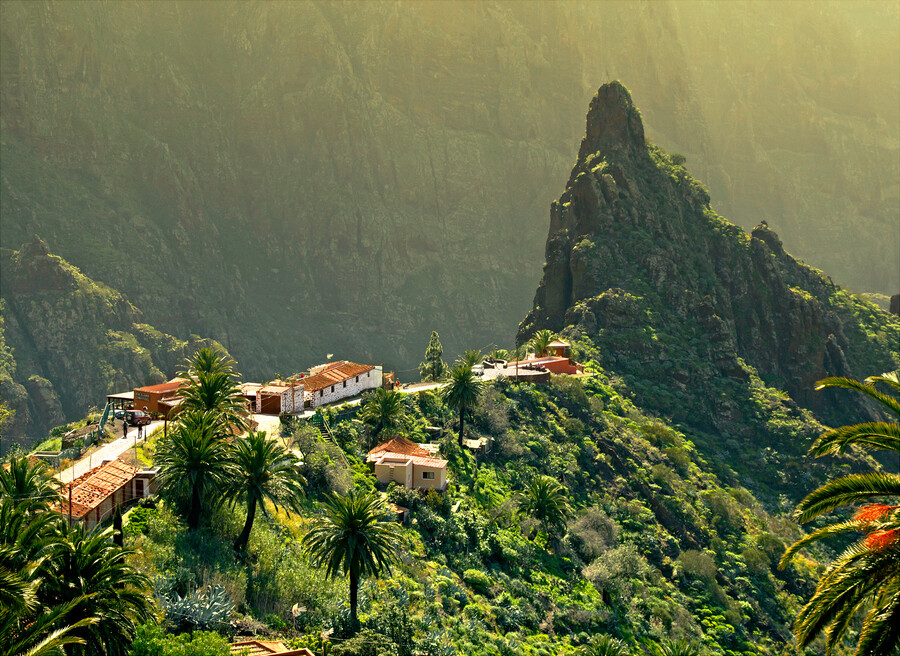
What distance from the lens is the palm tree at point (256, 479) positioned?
1553 inches

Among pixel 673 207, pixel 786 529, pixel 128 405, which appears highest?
pixel 673 207

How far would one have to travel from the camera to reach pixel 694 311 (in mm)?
117812

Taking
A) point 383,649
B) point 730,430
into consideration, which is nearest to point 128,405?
point 383,649

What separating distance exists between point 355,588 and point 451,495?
2586 cm

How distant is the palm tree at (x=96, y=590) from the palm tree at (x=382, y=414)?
40065 mm

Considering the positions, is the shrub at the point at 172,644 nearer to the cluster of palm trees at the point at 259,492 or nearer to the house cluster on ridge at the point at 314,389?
the cluster of palm trees at the point at 259,492

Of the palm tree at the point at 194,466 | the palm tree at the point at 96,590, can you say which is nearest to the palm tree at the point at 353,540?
the palm tree at the point at 194,466

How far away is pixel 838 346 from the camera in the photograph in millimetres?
125500

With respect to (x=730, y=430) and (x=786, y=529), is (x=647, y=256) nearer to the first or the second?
(x=730, y=430)

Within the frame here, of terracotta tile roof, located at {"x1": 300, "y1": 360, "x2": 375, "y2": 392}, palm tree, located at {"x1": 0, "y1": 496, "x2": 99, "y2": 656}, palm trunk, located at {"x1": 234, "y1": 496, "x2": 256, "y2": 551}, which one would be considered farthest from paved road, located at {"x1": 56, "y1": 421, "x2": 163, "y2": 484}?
palm tree, located at {"x1": 0, "y1": 496, "x2": 99, "y2": 656}

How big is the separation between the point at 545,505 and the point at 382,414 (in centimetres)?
1481

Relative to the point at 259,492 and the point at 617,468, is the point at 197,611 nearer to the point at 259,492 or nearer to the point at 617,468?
the point at 259,492

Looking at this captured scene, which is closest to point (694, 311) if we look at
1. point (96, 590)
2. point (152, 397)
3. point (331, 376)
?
point (331, 376)

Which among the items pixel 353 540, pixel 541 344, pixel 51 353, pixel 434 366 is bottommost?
pixel 51 353
